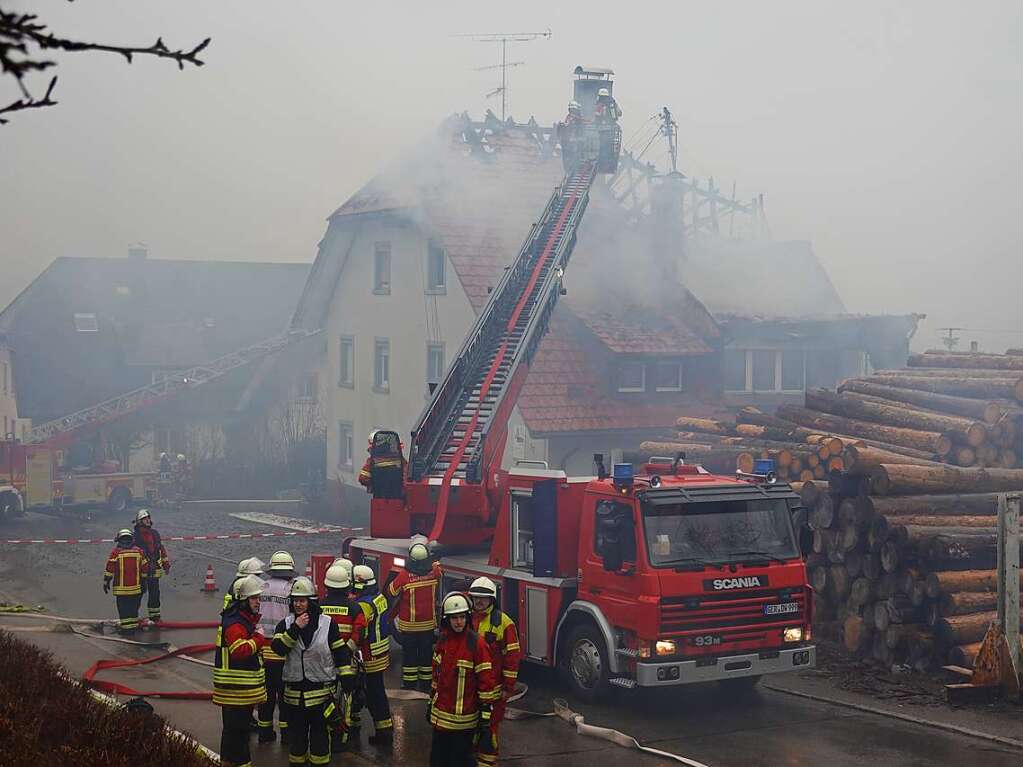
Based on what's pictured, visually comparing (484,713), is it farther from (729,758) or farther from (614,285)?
(614,285)

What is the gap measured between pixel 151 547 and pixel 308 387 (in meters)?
24.4

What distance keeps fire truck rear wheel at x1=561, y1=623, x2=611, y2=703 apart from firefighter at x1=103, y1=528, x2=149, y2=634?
5.91 meters

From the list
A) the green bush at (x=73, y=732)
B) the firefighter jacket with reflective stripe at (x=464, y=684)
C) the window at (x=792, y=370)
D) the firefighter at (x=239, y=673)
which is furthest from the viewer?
the window at (x=792, y=370)

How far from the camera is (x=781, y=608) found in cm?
1127

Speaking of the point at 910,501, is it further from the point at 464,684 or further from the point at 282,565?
the point at 464,684

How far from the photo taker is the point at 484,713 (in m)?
8.05

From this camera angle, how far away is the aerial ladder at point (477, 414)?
13.8m

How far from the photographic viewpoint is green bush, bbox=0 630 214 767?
7.48 metres

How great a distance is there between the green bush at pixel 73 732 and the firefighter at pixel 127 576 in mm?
5040

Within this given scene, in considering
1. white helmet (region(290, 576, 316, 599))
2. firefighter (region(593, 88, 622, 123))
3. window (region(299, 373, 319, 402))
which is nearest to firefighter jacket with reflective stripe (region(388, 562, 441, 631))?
white helmet (region(290, 576, 316, 599))

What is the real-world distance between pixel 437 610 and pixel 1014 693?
547 cm

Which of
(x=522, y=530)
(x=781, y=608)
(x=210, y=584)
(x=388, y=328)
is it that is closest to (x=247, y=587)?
(x=522, y=530)

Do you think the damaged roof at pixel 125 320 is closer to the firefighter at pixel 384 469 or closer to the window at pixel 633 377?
the window at pixel 633 377

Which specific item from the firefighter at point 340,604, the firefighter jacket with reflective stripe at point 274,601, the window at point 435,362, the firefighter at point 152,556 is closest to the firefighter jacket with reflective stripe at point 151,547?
the firefighter at point 152,556
